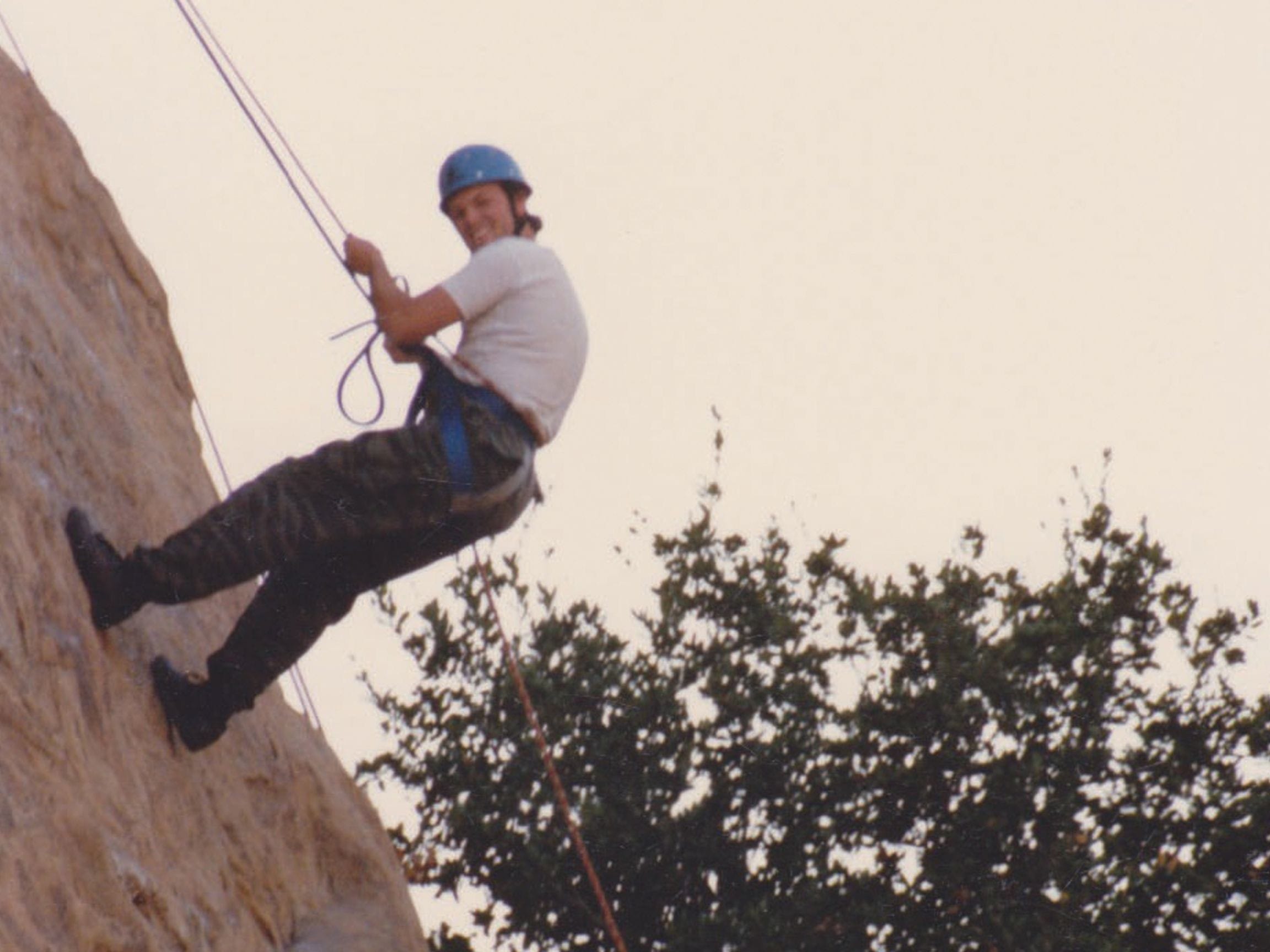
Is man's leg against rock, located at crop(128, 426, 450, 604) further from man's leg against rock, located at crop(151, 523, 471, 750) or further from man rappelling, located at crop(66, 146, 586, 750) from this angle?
man's leg against rock, located at crop(151, 523, 471, 750)

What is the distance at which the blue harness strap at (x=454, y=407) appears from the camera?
5109 millimetres

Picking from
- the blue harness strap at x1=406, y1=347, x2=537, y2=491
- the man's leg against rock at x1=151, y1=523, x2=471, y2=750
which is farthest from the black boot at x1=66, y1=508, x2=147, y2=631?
the blue harness strap at x1=406, y1=347, x2=537, y2=491

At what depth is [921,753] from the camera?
37.4ft

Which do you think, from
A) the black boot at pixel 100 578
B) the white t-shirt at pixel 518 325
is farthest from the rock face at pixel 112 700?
the white t-shirt at pixel 518 325

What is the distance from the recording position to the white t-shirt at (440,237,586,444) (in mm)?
5129

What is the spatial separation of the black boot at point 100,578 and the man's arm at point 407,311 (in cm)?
98

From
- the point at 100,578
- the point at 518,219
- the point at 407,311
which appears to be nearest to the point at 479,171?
the point at 518,219

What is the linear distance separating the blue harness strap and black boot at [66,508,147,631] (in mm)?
902

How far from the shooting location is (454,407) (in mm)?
5148

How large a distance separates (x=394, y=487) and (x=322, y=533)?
0.24 meters

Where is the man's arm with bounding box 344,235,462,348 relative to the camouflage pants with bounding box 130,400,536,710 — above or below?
above

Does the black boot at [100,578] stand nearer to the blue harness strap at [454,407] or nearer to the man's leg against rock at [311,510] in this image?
the man's leg against rock at [311,510]

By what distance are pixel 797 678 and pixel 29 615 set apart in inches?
309

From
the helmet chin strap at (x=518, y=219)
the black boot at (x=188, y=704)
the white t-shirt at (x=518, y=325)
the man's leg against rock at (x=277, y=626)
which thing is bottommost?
the black boot at (x=188, y=704)
